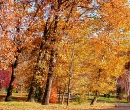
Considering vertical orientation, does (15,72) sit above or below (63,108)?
above

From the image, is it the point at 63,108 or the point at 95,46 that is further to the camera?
the point at 95,46

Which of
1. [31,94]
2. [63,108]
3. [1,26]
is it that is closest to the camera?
[1,26]

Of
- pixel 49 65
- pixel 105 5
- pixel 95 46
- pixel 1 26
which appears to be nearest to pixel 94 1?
pixel 105 5

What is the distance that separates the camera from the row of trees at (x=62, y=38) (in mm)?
29891

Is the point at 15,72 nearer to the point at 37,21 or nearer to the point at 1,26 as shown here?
the point at 37,21

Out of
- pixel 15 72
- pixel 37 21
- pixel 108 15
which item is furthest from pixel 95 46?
pixel 15 72

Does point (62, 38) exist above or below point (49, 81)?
above

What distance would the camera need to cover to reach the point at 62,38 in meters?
29.7

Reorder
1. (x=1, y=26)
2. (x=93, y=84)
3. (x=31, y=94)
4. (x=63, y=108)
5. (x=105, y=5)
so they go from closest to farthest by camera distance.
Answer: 1. (x=1, y=26)
2. (x=63, y=108)
3. (x=105, y=5)
4. (x=31, y=94)
5. (x=93, y=84)

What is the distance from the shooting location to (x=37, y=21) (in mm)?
33031

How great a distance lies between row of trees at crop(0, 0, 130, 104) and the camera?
29.9 metres

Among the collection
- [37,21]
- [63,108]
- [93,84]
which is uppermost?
[37,21]

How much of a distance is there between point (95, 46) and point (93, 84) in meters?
7.77

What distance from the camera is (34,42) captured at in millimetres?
34281
